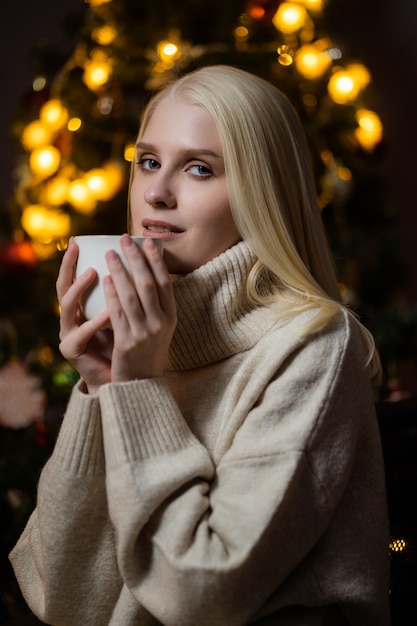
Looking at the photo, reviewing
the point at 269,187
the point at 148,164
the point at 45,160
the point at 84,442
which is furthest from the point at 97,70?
the point at 84,442

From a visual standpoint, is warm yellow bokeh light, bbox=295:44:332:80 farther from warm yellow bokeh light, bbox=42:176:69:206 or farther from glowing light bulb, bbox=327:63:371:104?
warm yellow bokeh light, bbox=42:176:69:206

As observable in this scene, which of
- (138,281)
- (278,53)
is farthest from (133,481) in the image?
(278,53)

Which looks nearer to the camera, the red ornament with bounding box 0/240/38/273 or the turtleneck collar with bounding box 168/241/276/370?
the turtleneck collar with bounding box 168/241/276/370

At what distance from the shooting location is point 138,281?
0.89m

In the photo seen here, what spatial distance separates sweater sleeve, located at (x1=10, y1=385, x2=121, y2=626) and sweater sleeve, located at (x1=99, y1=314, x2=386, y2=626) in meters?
0.05

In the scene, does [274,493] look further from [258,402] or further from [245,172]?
[245,172]

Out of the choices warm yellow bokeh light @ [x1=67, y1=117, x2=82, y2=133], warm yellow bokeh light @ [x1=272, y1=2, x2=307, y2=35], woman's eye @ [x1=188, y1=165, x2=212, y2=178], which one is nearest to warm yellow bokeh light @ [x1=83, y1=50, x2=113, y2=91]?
warm yellow bokeh light @ [x1=67, y1=117, x2=82, y2=133]

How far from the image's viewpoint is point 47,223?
2211mm

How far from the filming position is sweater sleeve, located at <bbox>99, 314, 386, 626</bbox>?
0.80 metres

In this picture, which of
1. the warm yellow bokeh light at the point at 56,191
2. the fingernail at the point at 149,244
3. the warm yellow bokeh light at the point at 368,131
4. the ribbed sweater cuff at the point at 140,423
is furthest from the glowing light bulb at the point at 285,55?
the ribbed sweater cuff at the point at 140,423

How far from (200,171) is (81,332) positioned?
287 mm

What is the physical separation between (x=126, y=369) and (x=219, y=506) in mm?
200

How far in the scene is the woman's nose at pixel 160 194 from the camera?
0.99 meters

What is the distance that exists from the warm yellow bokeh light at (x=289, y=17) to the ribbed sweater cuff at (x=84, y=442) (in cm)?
149
